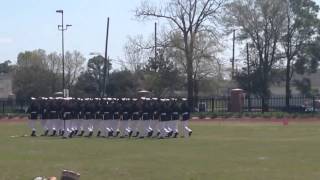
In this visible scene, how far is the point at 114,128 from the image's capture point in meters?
35.5

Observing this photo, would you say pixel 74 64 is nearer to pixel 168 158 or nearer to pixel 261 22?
pixel 261 22

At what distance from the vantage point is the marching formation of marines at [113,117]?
112 ft

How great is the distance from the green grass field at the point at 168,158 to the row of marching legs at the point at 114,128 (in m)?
2.09

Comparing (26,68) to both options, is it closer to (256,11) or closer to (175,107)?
(256,11)

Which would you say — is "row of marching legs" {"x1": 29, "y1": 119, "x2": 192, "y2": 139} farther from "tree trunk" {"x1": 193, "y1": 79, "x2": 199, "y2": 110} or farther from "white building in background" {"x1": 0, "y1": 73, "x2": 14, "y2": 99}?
"white building in background" {"x1": 0, "y1": 73, "x2": 14, "y2": 99}

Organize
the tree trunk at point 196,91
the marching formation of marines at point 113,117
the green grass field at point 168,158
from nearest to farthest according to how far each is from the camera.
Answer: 1. the green grass field at point 168,158
2. the marching formation of marines at point 113,117
3. the tree trunk at point 196,91

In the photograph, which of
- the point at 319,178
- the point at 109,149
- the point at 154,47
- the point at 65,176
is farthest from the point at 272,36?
the point at 65,176

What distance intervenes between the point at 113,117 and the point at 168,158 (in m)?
12.8

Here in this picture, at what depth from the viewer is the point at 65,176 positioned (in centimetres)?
1136

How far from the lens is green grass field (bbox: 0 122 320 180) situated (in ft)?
59.9

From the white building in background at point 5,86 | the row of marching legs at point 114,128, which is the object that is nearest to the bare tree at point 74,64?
the white building in background at point 5,86

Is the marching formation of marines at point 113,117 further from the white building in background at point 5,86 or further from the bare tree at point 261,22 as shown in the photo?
the white building in background at point 5,86

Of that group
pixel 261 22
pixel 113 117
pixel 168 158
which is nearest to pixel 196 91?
pixel 261 22

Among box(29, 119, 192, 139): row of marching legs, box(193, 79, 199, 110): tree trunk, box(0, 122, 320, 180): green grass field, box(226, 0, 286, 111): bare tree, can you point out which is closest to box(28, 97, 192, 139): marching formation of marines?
box(29, 119, 192, 139): row of marching legs
